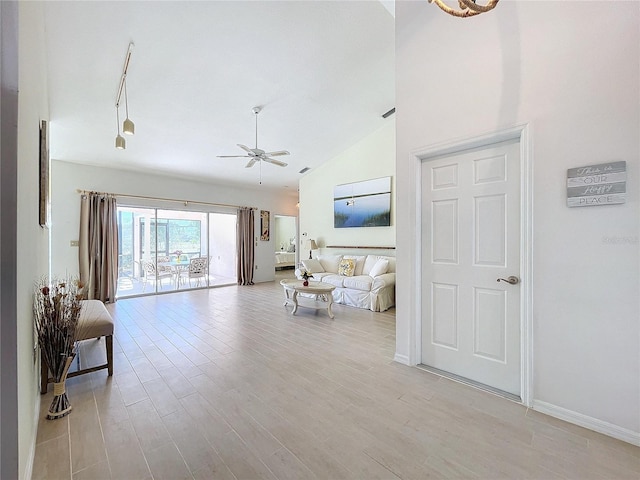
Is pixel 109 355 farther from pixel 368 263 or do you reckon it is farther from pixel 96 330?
pixel 368 263

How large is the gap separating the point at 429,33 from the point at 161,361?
4.13 metres

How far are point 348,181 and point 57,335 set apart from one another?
229 inches

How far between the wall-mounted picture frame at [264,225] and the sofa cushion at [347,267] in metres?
3.17

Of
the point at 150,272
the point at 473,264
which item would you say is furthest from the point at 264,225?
the point at 473,264

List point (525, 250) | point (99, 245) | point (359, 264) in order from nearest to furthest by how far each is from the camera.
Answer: point (525, 250) < point (99, 245) < point (359, 264)

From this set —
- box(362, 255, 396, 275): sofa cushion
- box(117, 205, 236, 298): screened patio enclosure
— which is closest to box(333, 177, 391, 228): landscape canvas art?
box(362, 255, 396, 275): sofa cushion

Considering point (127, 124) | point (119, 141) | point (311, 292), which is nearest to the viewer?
point (127, 124)

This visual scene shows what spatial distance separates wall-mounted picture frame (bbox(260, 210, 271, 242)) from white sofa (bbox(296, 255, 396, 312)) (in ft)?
8.00

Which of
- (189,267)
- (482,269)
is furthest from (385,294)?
(189,267)

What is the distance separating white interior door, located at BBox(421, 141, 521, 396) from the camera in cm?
225

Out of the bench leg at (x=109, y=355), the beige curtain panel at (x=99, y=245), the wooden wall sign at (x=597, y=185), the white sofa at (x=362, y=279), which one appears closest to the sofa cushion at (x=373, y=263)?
the white sofa at (x=362, y=279)

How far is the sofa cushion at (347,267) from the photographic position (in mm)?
5973

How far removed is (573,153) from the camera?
1.90 meters

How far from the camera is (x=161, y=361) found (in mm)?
2889
